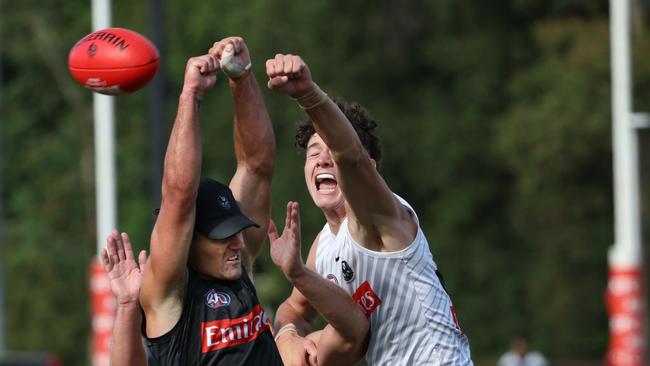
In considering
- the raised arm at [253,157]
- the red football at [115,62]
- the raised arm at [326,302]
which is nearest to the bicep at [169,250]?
the raised arm at [326,302]

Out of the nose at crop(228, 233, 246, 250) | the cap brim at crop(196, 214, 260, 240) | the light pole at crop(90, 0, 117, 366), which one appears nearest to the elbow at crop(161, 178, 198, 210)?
the cap brim at crop(196, 214, 260, 240)

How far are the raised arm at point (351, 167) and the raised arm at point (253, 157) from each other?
1.69 ft

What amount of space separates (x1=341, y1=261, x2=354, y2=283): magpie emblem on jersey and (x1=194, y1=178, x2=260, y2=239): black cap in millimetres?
692

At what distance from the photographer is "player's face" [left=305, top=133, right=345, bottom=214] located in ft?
23.2

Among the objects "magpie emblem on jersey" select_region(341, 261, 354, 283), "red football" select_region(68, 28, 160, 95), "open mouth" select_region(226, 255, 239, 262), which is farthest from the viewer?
"red football" select_region(68, 28, 160, 95)

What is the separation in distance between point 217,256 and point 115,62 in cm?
147

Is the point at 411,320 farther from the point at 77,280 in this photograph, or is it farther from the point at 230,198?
the point at 77,280

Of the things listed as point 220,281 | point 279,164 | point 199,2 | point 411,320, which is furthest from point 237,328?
point 199,2

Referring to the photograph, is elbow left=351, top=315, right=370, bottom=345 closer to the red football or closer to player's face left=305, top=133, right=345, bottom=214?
player's face left=305, top=133, right=345, bottom=214

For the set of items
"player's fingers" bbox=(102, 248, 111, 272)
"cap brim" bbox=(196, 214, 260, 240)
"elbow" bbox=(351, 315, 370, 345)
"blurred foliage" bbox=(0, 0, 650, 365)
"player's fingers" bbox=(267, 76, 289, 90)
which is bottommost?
"blurred foliage" bbox=(0, 0, 650, 365)

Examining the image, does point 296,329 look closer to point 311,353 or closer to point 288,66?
point 311,353

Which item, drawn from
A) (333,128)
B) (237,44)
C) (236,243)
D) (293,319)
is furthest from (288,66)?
(293,319)

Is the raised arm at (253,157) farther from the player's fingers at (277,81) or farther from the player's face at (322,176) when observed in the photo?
the player's fingers at (277,81)

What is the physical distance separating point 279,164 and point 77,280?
224 inches
